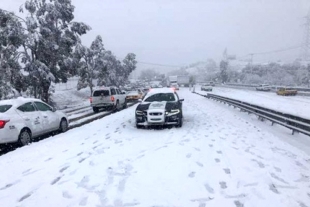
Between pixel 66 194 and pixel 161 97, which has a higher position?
pixel 161 97

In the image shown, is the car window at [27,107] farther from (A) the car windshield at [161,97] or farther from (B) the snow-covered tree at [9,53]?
(B) the snow-covered tree at [9,53]

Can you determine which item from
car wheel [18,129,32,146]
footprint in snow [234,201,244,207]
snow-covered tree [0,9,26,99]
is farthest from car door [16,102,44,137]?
snow-covered tree [0,9,26,99]

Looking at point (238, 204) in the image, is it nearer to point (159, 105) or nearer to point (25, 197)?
point (25, 197)

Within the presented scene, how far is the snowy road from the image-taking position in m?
4.55

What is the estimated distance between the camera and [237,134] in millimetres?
9750

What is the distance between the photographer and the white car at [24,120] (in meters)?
8.26

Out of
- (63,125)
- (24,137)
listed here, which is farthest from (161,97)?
(24,137)

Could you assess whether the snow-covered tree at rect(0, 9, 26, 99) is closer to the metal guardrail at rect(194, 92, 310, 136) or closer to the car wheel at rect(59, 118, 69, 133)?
the car wheel at rect(59, 118, 69, 133)

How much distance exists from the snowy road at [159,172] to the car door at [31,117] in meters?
0.84

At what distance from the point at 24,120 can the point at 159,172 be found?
5.71 m

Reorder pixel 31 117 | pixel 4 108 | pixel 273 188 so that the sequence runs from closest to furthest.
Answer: pixel 273 188, pixel 4 108, pixel 31 117

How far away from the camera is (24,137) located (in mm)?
8914

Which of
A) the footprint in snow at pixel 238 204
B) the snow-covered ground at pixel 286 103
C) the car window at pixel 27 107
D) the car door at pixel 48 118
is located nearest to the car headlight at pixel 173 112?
the snow-covered ground at pixel 286 103

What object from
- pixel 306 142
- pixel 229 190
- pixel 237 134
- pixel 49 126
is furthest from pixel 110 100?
pixel 229 190
